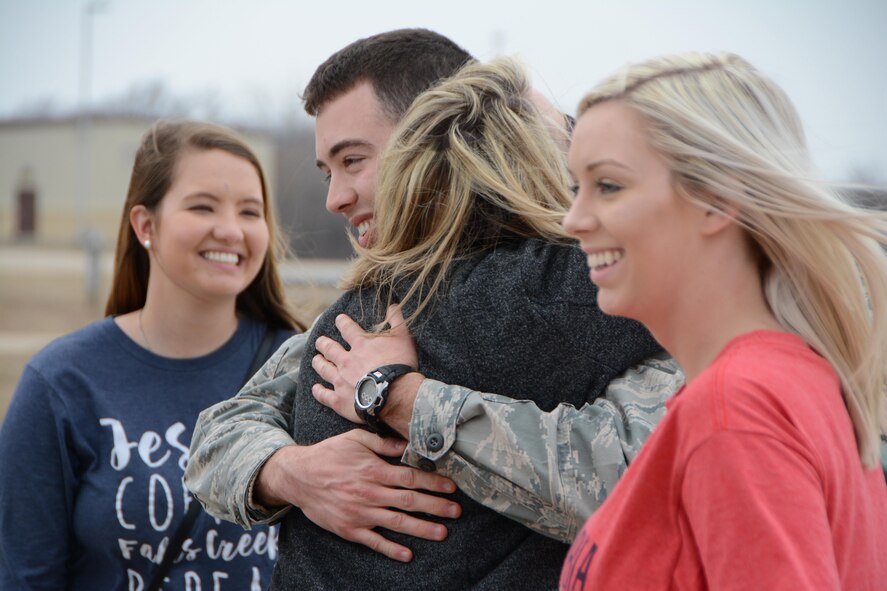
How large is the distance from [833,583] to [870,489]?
0.85 feet

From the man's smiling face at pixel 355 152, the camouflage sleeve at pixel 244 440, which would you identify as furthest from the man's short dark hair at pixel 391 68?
the camouflage sleeve at pixel 244 440

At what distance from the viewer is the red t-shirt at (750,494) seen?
3.70ft

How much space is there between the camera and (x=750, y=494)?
1129mm

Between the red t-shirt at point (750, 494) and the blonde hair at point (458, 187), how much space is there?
774 mm

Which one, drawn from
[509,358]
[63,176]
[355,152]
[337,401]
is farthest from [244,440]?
[63,176]

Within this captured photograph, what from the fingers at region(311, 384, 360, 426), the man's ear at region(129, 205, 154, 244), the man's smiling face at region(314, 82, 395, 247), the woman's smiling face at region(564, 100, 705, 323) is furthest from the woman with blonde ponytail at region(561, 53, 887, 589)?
the man's ear at region(129, 205, 154, 244)

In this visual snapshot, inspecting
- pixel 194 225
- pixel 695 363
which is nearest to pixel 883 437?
pixel 695 363

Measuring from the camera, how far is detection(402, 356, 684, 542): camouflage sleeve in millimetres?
1739

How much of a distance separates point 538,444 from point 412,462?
0.28 m

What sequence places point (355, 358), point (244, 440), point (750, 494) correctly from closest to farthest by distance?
1. point (750, 494)
2. point (355, 358)
3. point (244, 440)

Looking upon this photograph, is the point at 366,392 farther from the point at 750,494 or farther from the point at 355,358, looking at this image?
the point at 750,494

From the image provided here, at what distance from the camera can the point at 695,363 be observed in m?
1.38

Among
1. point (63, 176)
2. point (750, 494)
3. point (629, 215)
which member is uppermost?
point (629, 215)

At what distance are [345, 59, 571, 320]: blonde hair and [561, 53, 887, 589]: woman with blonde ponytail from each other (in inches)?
22.3
